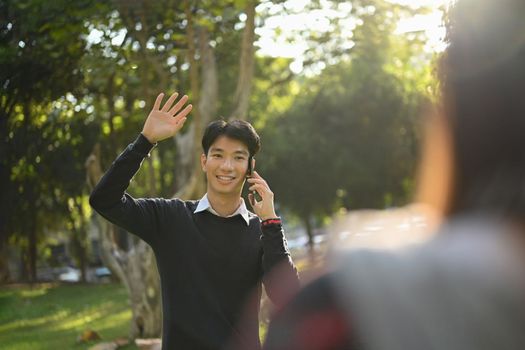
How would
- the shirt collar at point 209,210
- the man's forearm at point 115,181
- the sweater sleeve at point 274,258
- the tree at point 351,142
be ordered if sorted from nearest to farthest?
1. the sweater sleeve at point 274,258
2. the man's forearm at point 115,181
3. the shirt collar at point 209,210
4. the tree at point 351,142

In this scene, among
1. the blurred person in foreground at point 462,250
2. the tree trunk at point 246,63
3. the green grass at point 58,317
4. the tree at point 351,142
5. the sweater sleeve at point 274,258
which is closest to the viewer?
the blurred person in foreground at point 462,250

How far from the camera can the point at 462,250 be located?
3.67 ft

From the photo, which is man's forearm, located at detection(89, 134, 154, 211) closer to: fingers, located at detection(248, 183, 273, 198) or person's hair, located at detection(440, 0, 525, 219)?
fingers, located at detection(248, 183, 273, 198)

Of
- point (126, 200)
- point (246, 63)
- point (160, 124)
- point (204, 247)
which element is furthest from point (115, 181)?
point (246, 63)

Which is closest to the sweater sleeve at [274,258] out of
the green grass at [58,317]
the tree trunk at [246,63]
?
the tree trunk at [246,63]

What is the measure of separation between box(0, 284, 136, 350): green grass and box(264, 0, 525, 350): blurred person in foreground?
8444 mm

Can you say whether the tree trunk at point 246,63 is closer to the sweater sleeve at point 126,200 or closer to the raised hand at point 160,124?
the raised hand at point 160,124

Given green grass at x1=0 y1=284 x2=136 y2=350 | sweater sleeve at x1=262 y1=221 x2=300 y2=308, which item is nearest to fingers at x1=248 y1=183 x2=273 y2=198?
sweater sleeve at x1=262 y1=221 x2=300 y2=308

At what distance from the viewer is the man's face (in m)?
4.18

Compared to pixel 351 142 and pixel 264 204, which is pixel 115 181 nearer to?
pixel 264 204

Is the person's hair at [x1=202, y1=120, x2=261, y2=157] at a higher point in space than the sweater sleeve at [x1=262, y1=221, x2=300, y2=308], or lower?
higher

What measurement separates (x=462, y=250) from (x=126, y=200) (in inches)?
115

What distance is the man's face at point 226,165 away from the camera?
418 centimetres

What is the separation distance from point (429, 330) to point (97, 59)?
8805 mm
